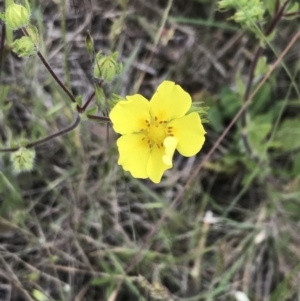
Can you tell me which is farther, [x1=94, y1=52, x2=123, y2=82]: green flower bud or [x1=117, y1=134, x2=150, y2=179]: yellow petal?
[x1=117, y1=134, x2=150, y2=179]: yellow petal

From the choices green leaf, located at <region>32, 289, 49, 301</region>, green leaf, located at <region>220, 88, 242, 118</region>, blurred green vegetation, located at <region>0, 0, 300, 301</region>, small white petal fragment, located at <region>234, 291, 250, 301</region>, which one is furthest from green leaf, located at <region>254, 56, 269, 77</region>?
green leaf, located at <region>32, 289, 49, 301</region>

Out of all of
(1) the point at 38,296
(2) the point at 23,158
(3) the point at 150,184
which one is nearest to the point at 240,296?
(3) the point at 150,184

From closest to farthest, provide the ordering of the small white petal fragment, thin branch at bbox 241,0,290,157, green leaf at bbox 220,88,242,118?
thin branch at bbox 241,0,290,157 → the small white petal fragment → green leaf at bbox 220,88,242,118

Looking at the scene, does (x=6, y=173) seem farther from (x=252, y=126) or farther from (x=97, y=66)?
(x=252, y=126)

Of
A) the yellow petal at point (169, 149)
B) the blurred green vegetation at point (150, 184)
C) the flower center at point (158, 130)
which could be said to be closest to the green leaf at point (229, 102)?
the blurred green vegetation at point (150, 184)

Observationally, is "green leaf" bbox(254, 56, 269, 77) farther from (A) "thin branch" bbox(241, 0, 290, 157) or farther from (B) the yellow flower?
(B) the yellow flower

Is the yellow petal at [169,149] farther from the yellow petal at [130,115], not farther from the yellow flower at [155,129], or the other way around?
the yellow petal at [130,115]
